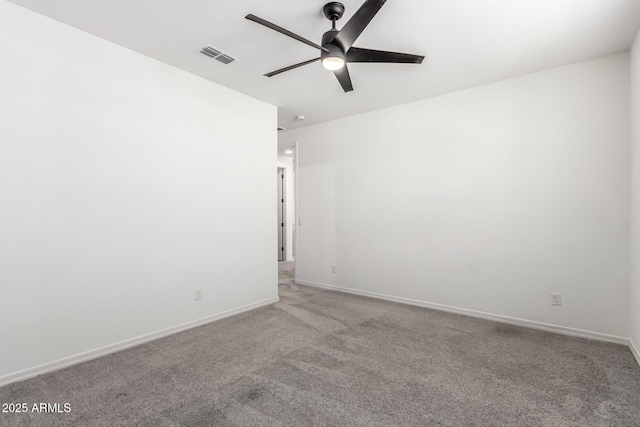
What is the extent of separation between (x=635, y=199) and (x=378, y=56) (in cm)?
253

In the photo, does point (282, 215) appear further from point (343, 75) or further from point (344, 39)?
point (344, 39)

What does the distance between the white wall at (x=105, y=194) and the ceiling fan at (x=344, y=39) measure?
1.63 m

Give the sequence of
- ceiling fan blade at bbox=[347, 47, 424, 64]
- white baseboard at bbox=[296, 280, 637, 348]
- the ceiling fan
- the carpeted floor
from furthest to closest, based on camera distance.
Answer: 1. white baseboard at bbox=[296, 280, 637, 348]
2. ceiling fan blade at bbox=[347, 47, 424, 64]
3. the ceiling fan
4. the carpeted floor

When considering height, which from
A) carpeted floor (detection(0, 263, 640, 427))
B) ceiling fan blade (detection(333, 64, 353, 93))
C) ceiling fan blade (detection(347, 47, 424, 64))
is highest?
ceiling fan blade (detection(347, 47, 424, 64))

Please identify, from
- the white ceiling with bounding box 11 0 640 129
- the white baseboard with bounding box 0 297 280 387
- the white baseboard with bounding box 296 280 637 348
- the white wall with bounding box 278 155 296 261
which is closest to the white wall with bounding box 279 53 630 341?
the white baseboard with bounding box 296 280 637 348

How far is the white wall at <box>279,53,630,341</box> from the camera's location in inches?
121

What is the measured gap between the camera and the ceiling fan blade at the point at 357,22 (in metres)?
1.95

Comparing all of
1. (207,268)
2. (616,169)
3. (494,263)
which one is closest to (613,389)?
(494,263)

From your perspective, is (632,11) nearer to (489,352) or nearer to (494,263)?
(494,263)

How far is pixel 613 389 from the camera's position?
7.18ft

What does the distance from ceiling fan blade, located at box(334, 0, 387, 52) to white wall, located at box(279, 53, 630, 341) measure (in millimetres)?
2305

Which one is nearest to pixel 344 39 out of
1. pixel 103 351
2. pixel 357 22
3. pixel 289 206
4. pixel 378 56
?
pixel 357 22

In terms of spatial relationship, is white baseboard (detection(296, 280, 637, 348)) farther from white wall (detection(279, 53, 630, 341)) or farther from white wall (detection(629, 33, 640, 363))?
white wall (detection(629, 33, 640, 363))

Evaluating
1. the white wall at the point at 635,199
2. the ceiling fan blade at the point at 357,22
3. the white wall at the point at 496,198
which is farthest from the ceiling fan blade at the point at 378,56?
the white wall at the point at 635,199
